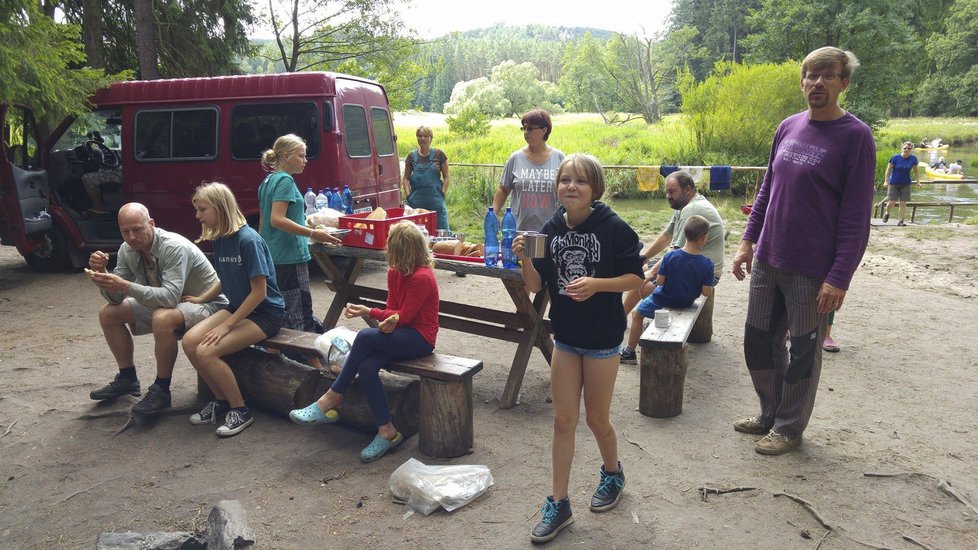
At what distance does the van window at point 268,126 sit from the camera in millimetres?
7664

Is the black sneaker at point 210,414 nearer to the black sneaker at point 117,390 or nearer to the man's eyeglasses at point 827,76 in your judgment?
the black sneaker at point 117,390

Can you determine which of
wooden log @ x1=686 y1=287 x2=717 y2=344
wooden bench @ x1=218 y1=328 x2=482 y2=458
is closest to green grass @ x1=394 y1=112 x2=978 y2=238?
wooden log @ x1=686 y1=287 x2=717 y2=344

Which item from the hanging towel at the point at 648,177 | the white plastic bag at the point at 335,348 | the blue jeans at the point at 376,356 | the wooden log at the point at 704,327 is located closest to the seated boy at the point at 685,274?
the wooden log at the point at 704,327

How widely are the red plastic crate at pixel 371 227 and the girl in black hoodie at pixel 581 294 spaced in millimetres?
2177

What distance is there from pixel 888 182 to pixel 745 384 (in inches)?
458

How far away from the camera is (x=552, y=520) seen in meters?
2.92

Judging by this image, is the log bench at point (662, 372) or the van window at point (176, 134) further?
the van window at point (176, 134)

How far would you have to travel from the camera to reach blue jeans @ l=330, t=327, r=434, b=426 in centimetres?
364

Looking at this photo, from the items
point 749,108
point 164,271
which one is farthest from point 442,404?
point 749,108

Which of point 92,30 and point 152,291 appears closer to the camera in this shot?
point 152,291

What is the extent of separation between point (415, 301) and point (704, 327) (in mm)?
3018

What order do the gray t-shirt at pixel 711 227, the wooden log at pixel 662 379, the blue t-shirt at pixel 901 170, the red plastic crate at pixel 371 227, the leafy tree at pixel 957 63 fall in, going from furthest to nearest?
the leafy tree at pixel 957 63, the blue t-shirt at pixel 901 170, the gray t-shirt at pixel 711 227, the red plastic crate at pixel 371 227, the wooden log at pixel 662 379

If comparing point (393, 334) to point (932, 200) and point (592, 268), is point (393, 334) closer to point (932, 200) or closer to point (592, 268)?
point (592, 268)

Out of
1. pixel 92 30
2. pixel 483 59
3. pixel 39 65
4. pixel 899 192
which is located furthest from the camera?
pixel 483 59
